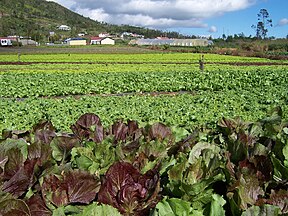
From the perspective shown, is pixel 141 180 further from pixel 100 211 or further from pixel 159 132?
pixel 159 132

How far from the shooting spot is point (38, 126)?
2.45 metres

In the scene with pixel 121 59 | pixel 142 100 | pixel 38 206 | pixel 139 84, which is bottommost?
pixel 121 59

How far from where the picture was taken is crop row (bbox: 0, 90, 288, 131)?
34.1 ft

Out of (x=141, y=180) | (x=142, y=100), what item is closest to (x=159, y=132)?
(x=141, y=180)

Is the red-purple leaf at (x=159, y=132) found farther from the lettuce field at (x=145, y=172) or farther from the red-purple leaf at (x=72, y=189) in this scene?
the red-purple leaf at (x=72, y=189)

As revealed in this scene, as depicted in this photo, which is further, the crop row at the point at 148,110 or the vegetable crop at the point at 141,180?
the crop row at the point at 148,110

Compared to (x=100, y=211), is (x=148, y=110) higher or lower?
lower

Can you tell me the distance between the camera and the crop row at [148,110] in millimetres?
10391

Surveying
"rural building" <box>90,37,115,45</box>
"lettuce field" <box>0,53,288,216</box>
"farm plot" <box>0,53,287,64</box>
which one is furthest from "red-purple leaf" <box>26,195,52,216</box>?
"rural building" <box>90,37,115,45</box>

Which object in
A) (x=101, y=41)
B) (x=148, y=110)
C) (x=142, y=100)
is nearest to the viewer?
(x=148, y=110)

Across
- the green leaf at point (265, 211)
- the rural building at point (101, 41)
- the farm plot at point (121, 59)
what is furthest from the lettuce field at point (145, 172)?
the rural building at point (101, 41)

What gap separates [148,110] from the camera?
1166 cm

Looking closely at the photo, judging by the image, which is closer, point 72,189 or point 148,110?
point 72,189

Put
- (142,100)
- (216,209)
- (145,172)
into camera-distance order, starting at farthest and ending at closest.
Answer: (142,100)
(145,172)
(216,209)
